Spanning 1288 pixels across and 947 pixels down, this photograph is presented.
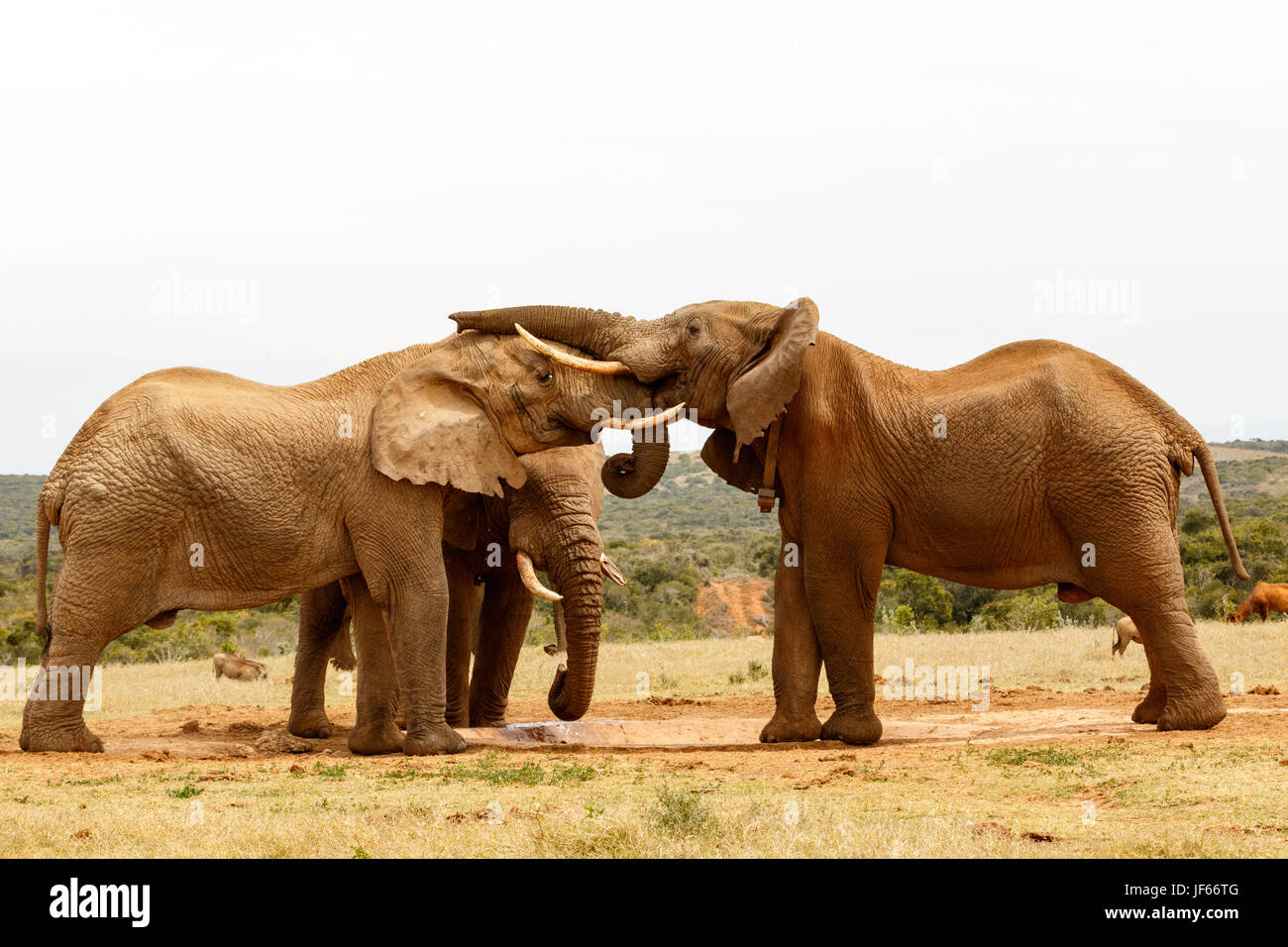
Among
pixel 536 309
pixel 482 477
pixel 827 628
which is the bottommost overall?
pixel 827 628

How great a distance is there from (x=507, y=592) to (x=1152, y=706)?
18.2ft

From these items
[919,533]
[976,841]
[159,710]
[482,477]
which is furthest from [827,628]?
[159,710]

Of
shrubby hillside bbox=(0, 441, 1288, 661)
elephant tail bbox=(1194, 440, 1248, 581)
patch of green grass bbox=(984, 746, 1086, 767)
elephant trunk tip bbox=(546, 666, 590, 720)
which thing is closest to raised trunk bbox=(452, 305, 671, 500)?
elephant trunk tip bbox=(546, 666, 590, 720)

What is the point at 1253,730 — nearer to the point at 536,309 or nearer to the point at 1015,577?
the point at 1015,577

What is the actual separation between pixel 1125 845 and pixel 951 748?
4155mm

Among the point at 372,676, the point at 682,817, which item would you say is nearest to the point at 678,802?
the point at 682,817

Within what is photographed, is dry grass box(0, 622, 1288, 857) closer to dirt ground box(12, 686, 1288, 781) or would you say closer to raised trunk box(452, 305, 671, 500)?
dirt ground box(12, 686, 1288, 781)

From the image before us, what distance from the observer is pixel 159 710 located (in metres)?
17.4

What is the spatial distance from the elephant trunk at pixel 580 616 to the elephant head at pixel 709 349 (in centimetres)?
150

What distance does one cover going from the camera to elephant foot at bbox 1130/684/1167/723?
42.8 feet

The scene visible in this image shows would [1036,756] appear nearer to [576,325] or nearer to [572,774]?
[572,774]

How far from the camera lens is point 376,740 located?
43.1ft

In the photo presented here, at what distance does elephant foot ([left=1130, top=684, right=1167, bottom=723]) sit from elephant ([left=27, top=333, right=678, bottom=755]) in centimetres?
439

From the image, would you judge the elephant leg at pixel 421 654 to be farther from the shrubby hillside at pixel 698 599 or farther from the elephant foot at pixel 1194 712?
the shrubby hillside at pixel 698 599
